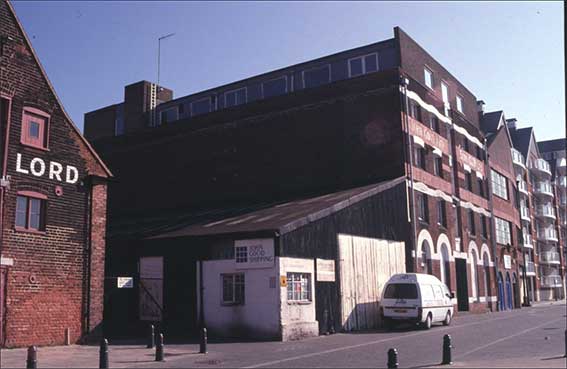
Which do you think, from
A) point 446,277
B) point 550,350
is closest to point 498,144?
point 446,277

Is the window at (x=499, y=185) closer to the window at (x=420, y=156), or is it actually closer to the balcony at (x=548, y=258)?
the window at (x=420, y=156)

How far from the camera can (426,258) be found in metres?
35.4

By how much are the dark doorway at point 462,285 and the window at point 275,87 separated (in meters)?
16.4

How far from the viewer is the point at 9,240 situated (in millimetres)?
18438

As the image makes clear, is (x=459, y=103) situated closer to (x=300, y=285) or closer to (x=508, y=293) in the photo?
(x=508, y=293)

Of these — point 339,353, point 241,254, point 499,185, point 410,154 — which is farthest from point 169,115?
point 339,353

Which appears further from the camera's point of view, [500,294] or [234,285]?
[500,294]

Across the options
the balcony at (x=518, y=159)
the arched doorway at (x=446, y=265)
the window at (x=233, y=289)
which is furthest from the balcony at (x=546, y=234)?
the window at (x=233, y=289)

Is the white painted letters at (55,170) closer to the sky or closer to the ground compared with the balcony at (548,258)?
closer to the sky

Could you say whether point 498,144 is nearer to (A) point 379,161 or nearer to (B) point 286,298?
(A) point 379,161

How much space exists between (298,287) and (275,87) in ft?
68.4

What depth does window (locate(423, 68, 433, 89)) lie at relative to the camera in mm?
39316

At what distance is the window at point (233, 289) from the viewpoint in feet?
75.2

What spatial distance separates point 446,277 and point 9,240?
27410 mm
